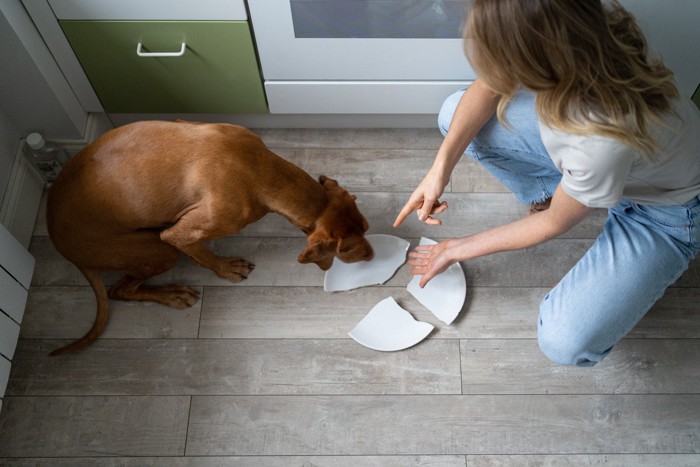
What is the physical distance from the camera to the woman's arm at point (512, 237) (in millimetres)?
1372

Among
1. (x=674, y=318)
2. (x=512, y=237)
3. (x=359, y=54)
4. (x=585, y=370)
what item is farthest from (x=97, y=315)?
(x=674, y=318)

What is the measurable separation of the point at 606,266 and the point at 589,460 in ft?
1.83

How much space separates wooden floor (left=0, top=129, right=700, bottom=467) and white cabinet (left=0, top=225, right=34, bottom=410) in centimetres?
8

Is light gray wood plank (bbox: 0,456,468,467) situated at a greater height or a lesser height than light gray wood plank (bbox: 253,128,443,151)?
lesser

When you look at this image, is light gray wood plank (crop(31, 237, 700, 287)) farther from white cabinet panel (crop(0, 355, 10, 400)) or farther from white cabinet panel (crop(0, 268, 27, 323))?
white cabinet panel (crop(0, 355, 10, 400))

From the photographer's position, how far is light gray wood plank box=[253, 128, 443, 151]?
211 cm

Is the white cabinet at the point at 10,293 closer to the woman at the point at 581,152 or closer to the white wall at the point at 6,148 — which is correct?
the white wall at the point at 6,148

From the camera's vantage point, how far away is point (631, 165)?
47.9 inches

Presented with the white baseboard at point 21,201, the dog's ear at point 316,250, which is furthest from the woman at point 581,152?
the white baseboard at point 21,201

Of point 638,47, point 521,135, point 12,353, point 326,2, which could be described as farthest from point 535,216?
point 12,353

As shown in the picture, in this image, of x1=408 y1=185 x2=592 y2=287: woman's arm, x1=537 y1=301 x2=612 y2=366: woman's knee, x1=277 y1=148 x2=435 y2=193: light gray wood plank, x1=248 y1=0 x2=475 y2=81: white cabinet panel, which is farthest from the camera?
x1=277 y1=148 x2=435 y2=193: light gray wood plank

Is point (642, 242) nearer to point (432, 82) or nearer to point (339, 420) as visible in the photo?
point (432, 82)

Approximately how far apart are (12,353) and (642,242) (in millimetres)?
1623

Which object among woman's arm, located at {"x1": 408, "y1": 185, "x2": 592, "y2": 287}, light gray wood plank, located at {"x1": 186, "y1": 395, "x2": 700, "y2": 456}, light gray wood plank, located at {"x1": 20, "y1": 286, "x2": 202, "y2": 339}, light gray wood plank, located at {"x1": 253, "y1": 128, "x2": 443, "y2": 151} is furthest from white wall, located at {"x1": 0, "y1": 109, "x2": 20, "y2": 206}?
woman's arm, located at {"x1": 408, "y1": 185, "x2": 592, "y2": 287}
